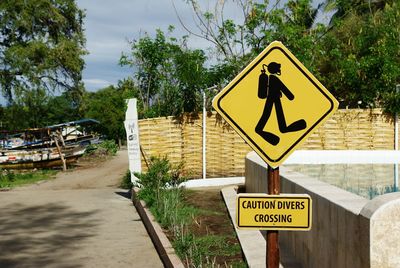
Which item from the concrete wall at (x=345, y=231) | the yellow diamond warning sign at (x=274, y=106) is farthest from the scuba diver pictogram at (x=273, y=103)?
the concrete wall at (x=345, y=231)

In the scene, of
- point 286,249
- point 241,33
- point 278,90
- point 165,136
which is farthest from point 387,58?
point 278,90

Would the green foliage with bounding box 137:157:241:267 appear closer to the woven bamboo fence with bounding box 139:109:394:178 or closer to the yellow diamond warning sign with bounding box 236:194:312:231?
the woven bamboo fence with bounding box 139:109:394:178

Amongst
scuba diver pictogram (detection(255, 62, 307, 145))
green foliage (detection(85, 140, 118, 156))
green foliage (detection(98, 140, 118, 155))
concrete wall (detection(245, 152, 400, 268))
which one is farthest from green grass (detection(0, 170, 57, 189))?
scuba diver pictogram (detection(255, 62, 307, 145))

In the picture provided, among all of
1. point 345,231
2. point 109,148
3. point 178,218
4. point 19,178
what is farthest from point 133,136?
point 109,148

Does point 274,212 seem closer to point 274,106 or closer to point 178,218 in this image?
point 274,106

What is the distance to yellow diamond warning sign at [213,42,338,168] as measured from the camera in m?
3.55

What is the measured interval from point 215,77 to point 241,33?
8.36 feet

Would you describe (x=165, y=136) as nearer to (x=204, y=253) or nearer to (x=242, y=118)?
(x=204, y=253)

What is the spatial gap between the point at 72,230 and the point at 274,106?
7.69m

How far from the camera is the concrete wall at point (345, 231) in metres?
4.04

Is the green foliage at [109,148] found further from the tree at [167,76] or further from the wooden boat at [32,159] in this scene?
the tree at [167,76]

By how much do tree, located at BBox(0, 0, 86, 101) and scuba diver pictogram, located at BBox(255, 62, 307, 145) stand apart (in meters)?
26.4

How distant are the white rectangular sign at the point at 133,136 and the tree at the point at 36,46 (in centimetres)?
1536

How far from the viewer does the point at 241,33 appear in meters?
18.2
